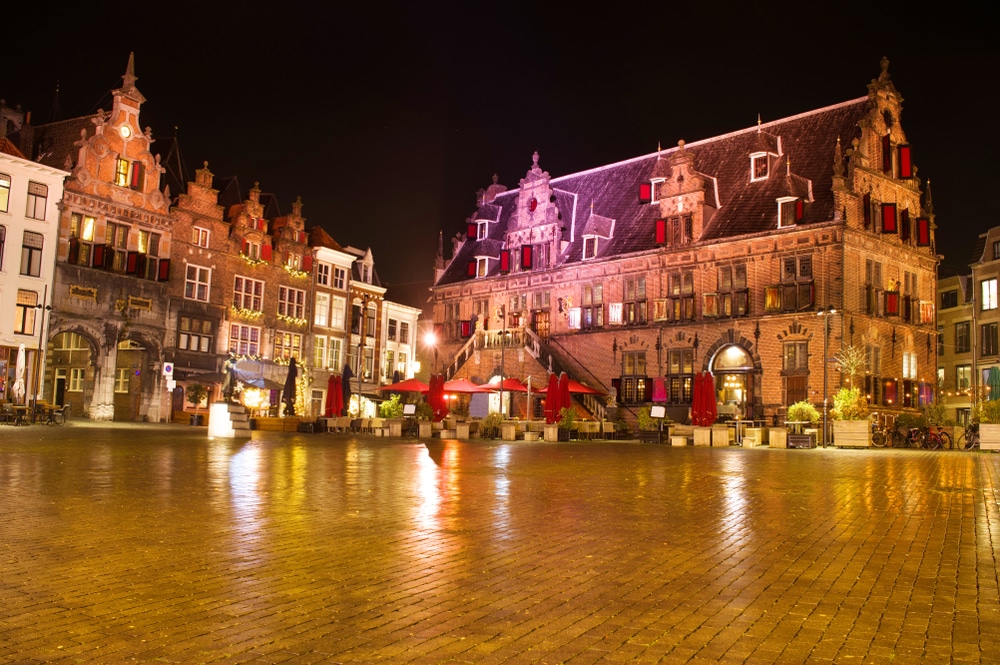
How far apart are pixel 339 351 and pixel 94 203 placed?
19103 mm

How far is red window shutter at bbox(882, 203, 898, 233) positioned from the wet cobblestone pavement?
94.7ft

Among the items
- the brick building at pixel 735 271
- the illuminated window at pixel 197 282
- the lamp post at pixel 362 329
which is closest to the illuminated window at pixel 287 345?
the lamp post at pixel 362 329

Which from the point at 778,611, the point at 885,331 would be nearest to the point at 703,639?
the point at 778,611

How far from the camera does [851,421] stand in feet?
99.7

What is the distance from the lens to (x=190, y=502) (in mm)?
9547

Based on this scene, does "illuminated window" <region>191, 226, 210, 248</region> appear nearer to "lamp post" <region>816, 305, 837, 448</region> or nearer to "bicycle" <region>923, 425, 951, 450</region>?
"lamp post" <region>816, 305, 837, 448</region>

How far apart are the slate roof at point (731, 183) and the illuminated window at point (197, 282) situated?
1738 centimetres

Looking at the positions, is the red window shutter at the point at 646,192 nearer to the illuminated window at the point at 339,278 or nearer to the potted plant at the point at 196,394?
the illuminated window at the point at 339,278

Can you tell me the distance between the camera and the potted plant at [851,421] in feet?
98.9

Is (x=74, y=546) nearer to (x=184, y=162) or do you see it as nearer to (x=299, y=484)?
(x=299, y=484)

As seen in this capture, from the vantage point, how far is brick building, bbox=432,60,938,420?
36.9m

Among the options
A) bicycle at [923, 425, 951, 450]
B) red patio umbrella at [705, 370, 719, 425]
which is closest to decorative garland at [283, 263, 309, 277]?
red patio umbrella at [705, 370, 719, 425]

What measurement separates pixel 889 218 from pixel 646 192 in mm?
13293

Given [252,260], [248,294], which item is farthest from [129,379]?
[252,260]
